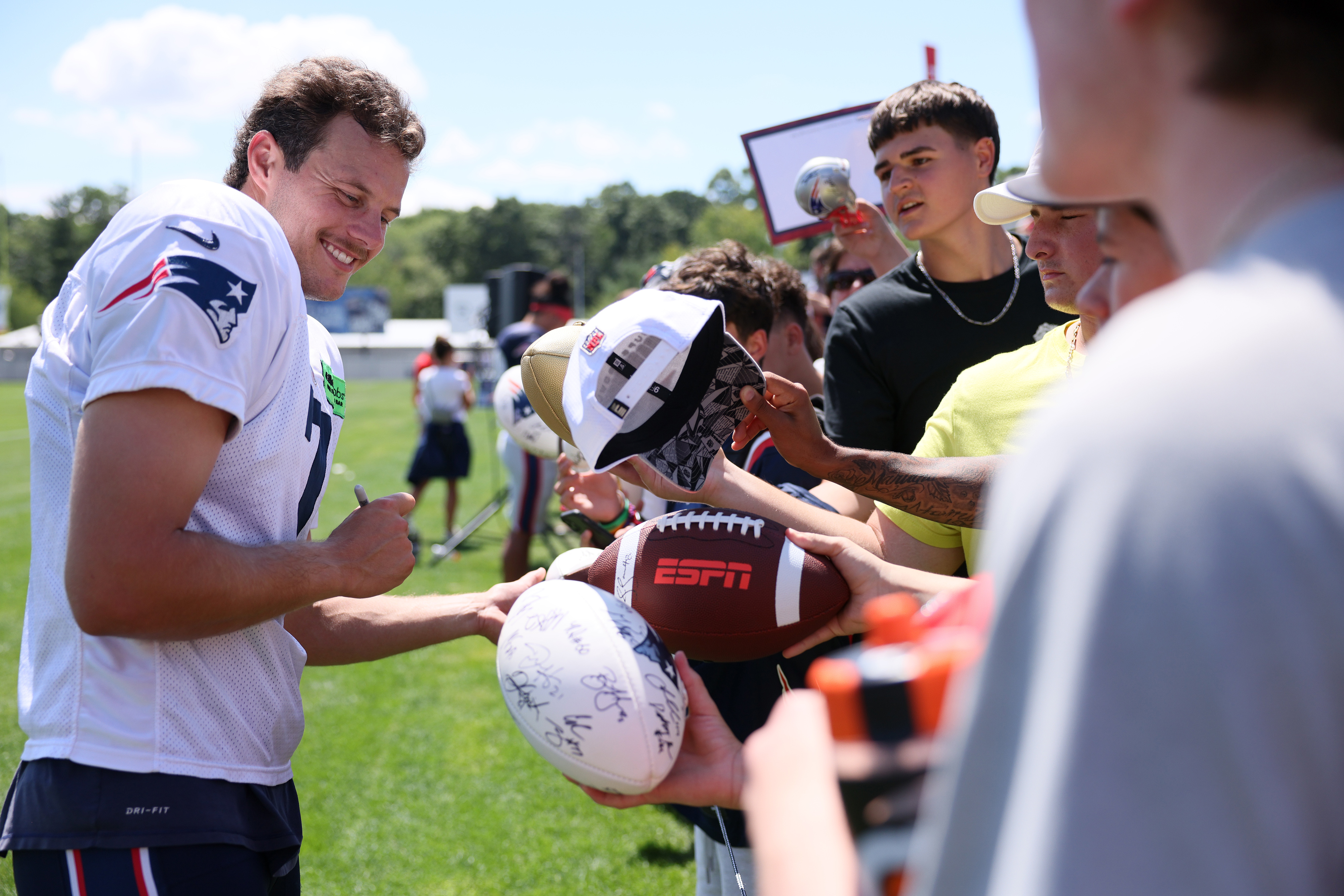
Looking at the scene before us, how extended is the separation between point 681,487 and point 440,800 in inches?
134

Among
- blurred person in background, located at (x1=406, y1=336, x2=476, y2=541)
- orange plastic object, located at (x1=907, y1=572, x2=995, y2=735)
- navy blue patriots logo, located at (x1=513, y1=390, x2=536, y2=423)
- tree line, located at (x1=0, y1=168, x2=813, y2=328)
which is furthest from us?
tree line, located at (x1=0, y1=168, x2=813, y2=328)

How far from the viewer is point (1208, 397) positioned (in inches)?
22.1

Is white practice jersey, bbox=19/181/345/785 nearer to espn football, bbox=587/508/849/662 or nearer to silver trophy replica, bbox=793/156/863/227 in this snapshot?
espn football, bbox=587/508/849/662

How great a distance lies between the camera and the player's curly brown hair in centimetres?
209

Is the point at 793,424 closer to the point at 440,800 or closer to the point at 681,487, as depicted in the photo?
the point at 681,487

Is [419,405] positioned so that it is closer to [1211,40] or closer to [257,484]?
[257,484]

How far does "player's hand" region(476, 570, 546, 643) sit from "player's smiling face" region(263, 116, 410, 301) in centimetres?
83

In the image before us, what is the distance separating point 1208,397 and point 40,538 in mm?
1843

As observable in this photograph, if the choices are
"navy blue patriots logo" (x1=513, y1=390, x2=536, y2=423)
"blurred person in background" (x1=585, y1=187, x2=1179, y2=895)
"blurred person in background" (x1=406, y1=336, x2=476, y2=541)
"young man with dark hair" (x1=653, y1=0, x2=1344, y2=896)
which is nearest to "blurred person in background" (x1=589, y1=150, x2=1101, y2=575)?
"blurred person in background" (x1=585, y1=187, x2=1179, y2=895)

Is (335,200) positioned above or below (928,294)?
above

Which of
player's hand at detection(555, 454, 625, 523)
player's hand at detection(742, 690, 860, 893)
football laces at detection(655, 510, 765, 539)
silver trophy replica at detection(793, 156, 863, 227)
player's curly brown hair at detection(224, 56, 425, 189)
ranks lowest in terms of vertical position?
player's hand at detection(555, 454, 625, 523)

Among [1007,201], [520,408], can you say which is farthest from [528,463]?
[1007,201]

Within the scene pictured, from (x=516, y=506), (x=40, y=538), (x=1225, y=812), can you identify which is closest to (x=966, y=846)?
(x=1225, y=812)

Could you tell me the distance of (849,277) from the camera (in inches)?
211
